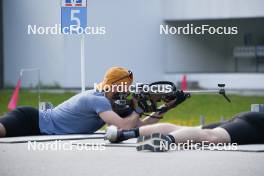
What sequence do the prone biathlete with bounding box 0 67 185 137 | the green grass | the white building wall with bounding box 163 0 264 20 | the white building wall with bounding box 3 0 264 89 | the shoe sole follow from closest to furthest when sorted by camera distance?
the shoe sole < the prone biathlete with bounding box 0 67 185 137 < the green grass < the white building wall with bounding box 163 0 264 20 < the white building wall with bounding box 3 0 264 89

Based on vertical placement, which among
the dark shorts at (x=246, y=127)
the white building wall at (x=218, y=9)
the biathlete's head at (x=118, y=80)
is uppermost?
the white building wall at (x=218, y=9)

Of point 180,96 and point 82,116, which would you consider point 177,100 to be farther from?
point 82,116

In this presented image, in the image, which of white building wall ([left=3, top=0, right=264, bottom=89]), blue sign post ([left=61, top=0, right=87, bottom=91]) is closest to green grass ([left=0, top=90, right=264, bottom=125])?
white building wall ([left=3, top=0, right=264, bottom=89])

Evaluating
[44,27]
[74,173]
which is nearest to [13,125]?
[74,173]

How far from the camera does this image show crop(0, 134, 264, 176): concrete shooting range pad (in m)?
9.80

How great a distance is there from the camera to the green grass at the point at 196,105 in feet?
80.5

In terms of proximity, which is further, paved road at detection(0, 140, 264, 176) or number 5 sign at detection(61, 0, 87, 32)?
number 5 sign at detection(61, 0, 87, 32)

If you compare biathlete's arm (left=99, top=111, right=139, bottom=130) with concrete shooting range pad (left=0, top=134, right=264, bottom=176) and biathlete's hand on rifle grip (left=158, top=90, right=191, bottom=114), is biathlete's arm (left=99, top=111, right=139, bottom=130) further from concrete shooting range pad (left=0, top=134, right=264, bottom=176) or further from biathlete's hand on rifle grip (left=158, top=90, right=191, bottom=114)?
concrete shooting range pad (left=0, top=134, right=264, bottom=176)

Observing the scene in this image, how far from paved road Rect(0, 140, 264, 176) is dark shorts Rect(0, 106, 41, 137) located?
5.47 ft

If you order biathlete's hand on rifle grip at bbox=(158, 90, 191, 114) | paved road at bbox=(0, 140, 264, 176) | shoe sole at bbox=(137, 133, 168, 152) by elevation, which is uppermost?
biathlete's hand on rifle grip at bbox=(158, 90, 191, 114)

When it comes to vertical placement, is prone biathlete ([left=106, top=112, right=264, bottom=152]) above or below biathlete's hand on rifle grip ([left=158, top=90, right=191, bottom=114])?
below

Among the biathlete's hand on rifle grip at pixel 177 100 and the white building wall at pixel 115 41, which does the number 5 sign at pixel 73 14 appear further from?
the white building wall at pixel 115 41

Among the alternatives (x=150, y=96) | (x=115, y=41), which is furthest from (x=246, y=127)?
(x=115, y=41)

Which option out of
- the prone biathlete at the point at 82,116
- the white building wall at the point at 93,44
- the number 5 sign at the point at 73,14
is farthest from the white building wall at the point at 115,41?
the prone biathlete at the point at 82,116
